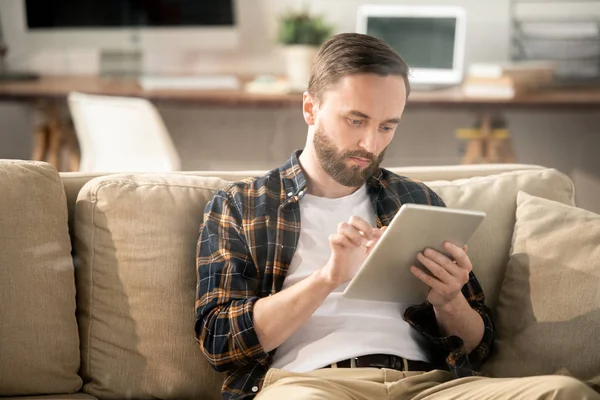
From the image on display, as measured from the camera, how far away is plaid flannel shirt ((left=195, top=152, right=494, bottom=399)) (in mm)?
1343

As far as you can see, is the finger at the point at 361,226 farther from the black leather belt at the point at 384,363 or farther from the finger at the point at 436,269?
the black leather belt at the point at 384,363

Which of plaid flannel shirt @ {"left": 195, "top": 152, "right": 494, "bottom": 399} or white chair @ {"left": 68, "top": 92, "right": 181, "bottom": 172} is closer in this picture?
plaid flannel shirt @ {"left": 195, "top": 152, "right": 494, "bottom": 399}

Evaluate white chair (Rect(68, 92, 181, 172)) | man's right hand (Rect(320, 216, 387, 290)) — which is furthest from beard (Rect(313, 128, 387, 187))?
white chair (Rect(68, 92, 181, 172))

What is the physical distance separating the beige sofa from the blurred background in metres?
1.84

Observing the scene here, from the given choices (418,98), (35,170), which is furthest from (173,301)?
(418,98)

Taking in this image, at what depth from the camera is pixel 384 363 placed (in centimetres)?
136

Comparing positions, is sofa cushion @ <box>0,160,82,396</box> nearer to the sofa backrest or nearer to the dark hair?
the sofa backrest

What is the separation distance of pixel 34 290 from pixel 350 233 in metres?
0.57

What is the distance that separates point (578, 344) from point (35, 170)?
99 centimetres

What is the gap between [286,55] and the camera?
3535mm

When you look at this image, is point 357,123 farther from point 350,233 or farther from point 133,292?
point 133,292

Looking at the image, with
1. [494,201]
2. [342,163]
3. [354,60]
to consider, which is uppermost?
[354,60]

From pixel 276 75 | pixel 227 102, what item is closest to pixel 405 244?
pixel 227 102

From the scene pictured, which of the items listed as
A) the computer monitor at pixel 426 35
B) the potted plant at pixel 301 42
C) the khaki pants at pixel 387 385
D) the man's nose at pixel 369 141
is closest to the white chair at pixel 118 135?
the potted plant at pixel 301 42
